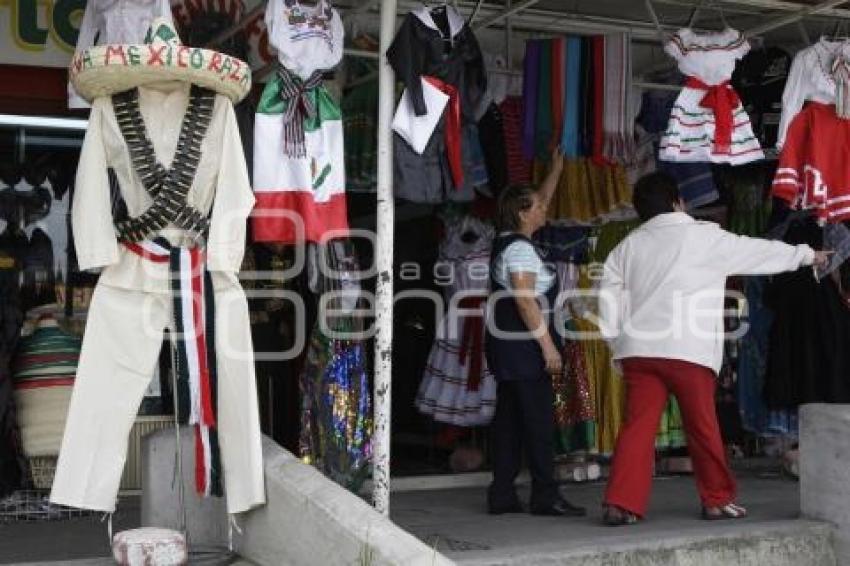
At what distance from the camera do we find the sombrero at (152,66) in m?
5.24

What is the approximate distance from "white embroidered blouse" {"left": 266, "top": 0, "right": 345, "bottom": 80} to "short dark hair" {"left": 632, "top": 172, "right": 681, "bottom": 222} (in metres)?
1.70

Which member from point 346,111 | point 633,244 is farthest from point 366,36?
point 633,244

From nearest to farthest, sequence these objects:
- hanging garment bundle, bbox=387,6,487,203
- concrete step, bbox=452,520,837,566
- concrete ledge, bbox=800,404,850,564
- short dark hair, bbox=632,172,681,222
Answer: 1. concrete step, bbox=452,520,837,566
2. hanging garment bundle, bbox=387,6,487,203
3. concrete ledge, bbox=800,404,850,564
4. short dark hair, bbox=632,172,681,222

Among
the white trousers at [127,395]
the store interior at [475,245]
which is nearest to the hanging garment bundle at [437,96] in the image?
the store interior at [475,245]

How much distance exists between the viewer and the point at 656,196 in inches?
252

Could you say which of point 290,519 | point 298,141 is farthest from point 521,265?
point 290,519

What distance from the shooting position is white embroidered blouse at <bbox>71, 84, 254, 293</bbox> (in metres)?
5.44


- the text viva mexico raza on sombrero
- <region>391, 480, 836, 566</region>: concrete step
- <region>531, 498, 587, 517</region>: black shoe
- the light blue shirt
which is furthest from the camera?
<region>531, 498, 587, 517</region>: black shoe

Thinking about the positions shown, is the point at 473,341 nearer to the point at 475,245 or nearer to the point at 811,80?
the point at 475,245

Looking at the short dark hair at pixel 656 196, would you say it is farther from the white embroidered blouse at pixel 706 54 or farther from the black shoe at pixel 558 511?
the black shoe at pixel 558 511

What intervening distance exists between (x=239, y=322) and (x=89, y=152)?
960 mm

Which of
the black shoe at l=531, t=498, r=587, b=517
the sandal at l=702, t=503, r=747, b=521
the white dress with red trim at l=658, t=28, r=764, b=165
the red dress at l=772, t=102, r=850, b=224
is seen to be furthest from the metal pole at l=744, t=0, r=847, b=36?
the black shoe at l=531, t=498, r=587, b=517

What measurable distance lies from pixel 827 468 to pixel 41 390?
4249 mm

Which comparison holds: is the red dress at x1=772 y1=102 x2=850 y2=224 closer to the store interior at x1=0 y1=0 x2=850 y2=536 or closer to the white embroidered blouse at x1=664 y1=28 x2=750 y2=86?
the store interior at x1=0 y1=0 x2=850 y2=536
